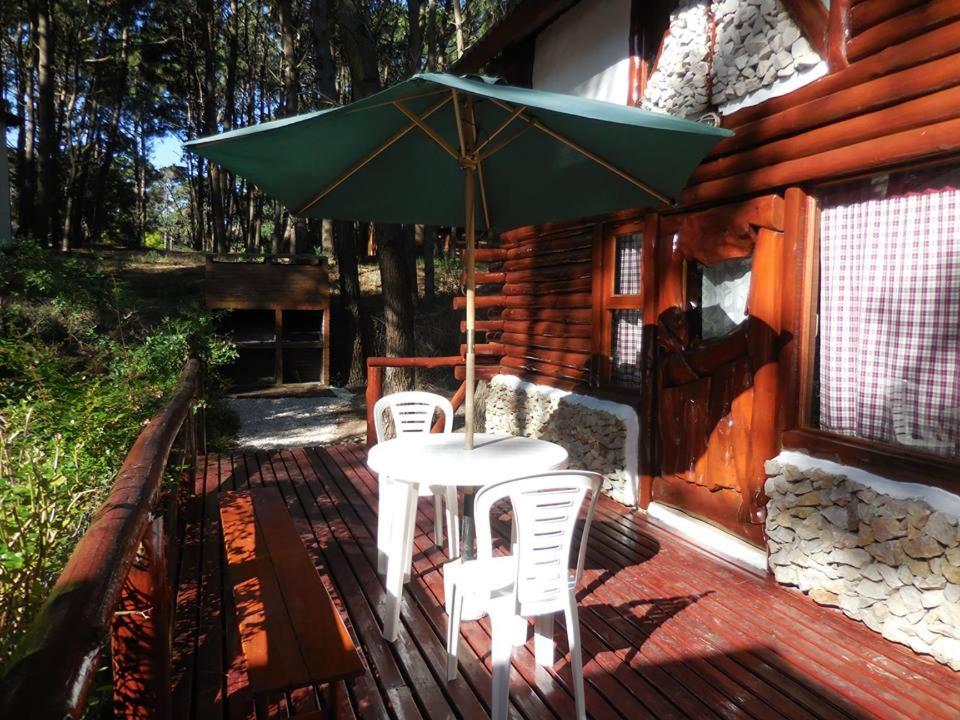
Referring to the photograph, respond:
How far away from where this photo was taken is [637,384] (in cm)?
495

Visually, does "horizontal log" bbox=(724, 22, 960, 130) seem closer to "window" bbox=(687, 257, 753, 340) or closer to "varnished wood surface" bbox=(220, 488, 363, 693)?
"window" bbox=(687, 257, 753, 340)

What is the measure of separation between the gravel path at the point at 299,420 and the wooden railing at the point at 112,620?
6.14m

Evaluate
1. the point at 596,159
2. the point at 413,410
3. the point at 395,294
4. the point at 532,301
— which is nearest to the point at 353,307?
the point at 395,294

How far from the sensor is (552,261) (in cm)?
603

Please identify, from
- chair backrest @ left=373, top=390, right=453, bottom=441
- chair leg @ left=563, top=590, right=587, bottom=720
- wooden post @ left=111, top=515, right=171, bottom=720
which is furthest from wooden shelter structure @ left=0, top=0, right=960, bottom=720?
chair backrest @ left=373, top=390, right=453, bottom=441

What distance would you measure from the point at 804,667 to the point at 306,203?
320 centimetres

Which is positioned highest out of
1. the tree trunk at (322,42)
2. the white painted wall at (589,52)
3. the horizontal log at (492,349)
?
the tree trunk at (322,42)

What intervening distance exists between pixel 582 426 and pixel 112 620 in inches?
170

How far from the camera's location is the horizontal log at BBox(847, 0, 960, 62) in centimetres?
262

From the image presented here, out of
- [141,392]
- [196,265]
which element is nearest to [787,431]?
[141,392]

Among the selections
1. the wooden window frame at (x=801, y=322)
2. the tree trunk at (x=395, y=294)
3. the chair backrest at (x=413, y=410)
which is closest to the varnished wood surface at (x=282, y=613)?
the chair backrest at (x=413, y=410)

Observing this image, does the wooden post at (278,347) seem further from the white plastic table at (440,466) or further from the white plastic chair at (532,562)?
the white plastic chair at (532,562)

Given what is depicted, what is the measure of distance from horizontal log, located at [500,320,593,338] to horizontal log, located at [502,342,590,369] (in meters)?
0.15

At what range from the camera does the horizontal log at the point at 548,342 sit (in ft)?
18.2
